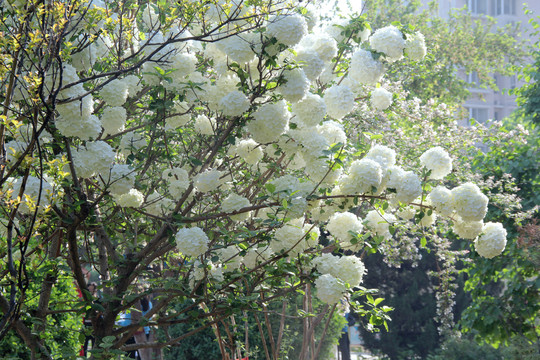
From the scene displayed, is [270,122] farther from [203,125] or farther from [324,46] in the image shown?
[203,125]

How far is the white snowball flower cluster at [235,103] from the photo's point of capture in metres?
2.95

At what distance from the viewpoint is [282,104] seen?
10.1 feet

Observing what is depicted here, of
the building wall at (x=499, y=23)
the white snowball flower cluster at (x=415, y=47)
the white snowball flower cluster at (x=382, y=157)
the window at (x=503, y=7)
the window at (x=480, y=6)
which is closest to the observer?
the white snowball flower cluster at (x=382, y=157)

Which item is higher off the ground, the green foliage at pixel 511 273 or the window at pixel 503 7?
the window at pixel 503 7

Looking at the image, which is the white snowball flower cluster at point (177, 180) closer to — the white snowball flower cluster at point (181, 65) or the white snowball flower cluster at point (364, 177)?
the white snowball flower cluster at point (181, 65)

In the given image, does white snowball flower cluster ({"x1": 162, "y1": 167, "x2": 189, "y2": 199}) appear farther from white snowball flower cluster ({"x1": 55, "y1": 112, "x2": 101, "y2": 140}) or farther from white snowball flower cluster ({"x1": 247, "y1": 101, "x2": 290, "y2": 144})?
white snowball flower cluster ({"x1": 55, "y1": 112, "x2": 101, "y2": 140})

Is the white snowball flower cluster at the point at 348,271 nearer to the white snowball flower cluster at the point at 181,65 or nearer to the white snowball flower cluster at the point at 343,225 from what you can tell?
the white snowball flower cluster at the point at 343,225

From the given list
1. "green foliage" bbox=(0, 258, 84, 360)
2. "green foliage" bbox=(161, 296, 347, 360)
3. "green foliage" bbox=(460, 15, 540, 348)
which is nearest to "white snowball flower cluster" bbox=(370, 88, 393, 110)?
"green foliage" bbox=(0, 258, 84, 360)

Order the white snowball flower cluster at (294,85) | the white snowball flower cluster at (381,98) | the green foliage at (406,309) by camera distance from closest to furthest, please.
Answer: the white snowball flower cluster at (294,85), the white snowball flower cluster at (381,98), the green foliage at (406,309)

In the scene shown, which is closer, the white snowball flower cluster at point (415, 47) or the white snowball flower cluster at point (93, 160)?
the white snowball flower cluster at point (93, 160)

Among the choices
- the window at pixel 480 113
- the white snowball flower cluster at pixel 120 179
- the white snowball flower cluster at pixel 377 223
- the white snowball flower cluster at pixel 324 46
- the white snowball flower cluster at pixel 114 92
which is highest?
the window at pixel 480 113

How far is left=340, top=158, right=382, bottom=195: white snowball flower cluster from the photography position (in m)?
2.93

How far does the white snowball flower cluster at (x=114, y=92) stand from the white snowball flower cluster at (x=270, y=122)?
0.62 metres

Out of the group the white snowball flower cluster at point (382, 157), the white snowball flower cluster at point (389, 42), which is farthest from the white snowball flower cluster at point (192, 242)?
the white snowball flower cluster at point (389, 42)
